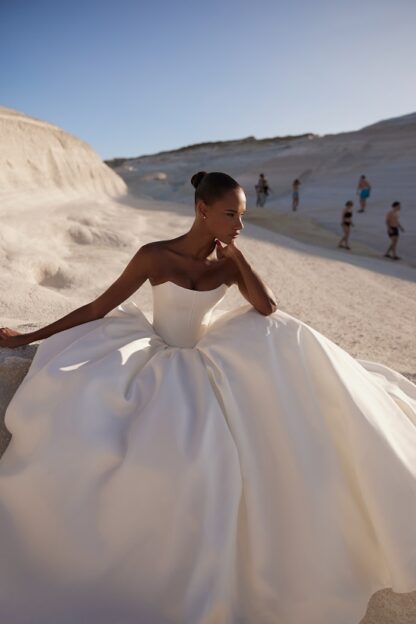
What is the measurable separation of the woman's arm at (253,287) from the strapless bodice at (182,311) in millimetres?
167

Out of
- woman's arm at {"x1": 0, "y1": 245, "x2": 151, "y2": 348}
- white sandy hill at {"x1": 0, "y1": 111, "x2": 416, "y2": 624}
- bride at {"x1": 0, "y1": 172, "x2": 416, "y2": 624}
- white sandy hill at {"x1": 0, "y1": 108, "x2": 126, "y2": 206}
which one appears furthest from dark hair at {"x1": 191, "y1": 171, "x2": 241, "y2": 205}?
white sandy hill at {"x1": 0, "y1": 108, "x2": 126, "y2": 206}

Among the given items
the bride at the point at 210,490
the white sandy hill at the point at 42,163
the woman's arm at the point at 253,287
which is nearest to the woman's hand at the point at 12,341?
the bride at the point at 210,490

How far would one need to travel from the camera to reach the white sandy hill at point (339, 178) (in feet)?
63.3

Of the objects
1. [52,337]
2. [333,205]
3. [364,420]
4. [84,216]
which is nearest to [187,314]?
[52,337]

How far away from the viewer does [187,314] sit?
2.52 m

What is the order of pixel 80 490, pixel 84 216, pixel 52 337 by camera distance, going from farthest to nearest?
pixel 84 216 < pixel 52 337 < pixel 80 490

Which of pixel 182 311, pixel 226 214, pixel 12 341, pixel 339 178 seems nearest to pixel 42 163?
pixel 12 341

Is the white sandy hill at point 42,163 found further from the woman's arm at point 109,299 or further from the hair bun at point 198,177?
the hair bun at point 198,177

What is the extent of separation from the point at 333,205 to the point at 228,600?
22485 millimetres

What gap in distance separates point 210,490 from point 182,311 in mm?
985

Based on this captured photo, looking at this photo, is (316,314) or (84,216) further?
(84,216)

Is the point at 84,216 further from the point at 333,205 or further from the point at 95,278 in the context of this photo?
the point at 333,205

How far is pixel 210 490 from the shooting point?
1764 mm

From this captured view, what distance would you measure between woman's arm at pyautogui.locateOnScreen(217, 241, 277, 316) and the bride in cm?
16
